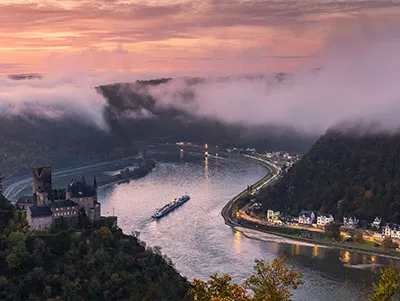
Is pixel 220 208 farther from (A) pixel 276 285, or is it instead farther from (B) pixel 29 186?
(A) pixel 276 285

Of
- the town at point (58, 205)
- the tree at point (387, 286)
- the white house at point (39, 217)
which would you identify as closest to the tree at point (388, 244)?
the town at point (58, 205)

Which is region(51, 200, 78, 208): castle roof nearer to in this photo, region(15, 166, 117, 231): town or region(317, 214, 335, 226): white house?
region(15, 166, 117, 231): town

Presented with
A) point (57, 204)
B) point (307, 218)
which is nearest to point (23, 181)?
point (307, 218)

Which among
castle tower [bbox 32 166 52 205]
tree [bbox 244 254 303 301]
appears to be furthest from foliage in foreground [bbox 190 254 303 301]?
castle tower [bbox 32 166 52 205]

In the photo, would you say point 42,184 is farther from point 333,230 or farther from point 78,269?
point 333,230

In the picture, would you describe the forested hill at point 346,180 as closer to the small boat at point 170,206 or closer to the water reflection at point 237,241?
the small boat at point 170,206

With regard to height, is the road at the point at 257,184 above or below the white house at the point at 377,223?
below
